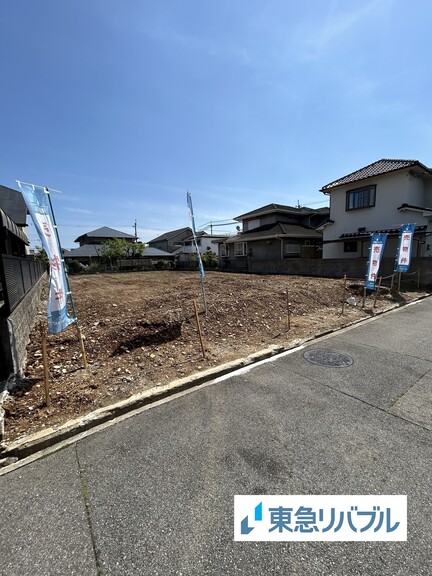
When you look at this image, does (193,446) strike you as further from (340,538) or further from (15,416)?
(15,416)

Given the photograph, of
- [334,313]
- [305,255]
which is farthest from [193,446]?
[305,255]

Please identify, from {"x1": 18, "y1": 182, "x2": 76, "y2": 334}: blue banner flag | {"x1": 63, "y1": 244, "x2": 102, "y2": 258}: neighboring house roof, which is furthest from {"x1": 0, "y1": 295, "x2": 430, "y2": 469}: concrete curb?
{"x1": 63, "y1": 244, "x2": 102, "y2": 258}: neighboring house roof

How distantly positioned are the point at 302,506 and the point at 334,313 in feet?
20.1

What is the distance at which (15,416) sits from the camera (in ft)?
9.17

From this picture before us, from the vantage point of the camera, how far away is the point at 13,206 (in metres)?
12.6

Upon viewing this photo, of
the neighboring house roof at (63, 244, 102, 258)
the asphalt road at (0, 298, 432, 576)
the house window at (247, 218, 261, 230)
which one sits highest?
the house window at (247, 218, 261, 230)

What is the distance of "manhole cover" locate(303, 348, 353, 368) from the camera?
4153 mm

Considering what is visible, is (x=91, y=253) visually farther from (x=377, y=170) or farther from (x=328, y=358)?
(x=328, y=358)

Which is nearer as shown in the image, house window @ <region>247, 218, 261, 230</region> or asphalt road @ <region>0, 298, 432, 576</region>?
asphalt road @ <region>0, 298, 432, 576</region>

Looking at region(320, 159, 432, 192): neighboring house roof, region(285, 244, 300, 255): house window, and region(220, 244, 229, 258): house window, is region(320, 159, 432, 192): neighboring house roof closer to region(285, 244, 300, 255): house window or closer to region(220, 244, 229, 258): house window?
region(285, 244, 300, 255): house window

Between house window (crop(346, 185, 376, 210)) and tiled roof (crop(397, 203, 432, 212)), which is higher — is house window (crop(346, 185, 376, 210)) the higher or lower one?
the higher one

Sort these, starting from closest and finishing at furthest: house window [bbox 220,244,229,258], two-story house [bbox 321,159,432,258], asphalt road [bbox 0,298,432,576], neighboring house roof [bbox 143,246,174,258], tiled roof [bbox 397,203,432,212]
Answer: asphalt road [bbox 0,298,432,576] < tiled roof [bbox 397,203,432,212] < two-story house [bbox 321,159,432,258] < house window [bbox 220,244,229,258] < neighboring house roof [bbox 143,246,174,258]

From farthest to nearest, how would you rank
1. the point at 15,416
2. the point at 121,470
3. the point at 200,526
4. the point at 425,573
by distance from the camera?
1. the point at 15,416
2. the point at 121,470
3. the point at 200,526
4. the point at 425,573

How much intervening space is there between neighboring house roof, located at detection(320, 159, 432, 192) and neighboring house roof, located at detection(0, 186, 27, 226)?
724 inches
